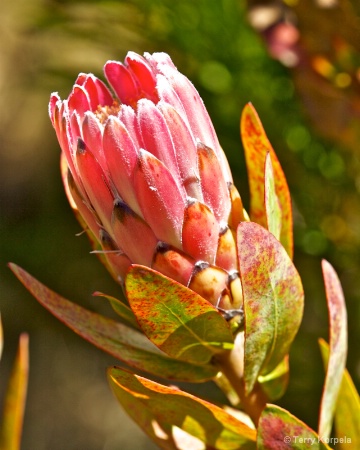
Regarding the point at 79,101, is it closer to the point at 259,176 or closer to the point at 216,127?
the point at 259,176

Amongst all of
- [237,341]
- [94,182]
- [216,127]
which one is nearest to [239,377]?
[237,341]

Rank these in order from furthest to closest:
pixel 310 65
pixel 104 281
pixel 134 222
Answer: pixel 104 281, pixel 310 65, pixel 134 222

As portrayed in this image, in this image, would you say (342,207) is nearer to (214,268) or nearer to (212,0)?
(212,0)

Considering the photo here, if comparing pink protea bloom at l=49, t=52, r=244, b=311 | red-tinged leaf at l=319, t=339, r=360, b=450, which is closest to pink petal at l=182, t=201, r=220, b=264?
pink protea bloom at l=49, t=52, r=244, b=311

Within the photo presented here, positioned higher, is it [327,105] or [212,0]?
[212,0]

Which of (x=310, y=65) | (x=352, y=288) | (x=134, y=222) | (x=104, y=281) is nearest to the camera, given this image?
(x=134, y=222)

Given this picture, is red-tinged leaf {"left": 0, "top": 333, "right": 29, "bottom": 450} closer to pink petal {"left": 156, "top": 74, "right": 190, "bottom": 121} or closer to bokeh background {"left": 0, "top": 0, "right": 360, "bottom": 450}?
pink petal {"left": 156, "top": 74, "right": 190, "bottom": 121}

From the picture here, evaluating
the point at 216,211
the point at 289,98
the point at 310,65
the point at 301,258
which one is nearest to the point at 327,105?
the point at 310,65

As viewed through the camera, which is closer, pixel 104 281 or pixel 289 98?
pixel 289 98
